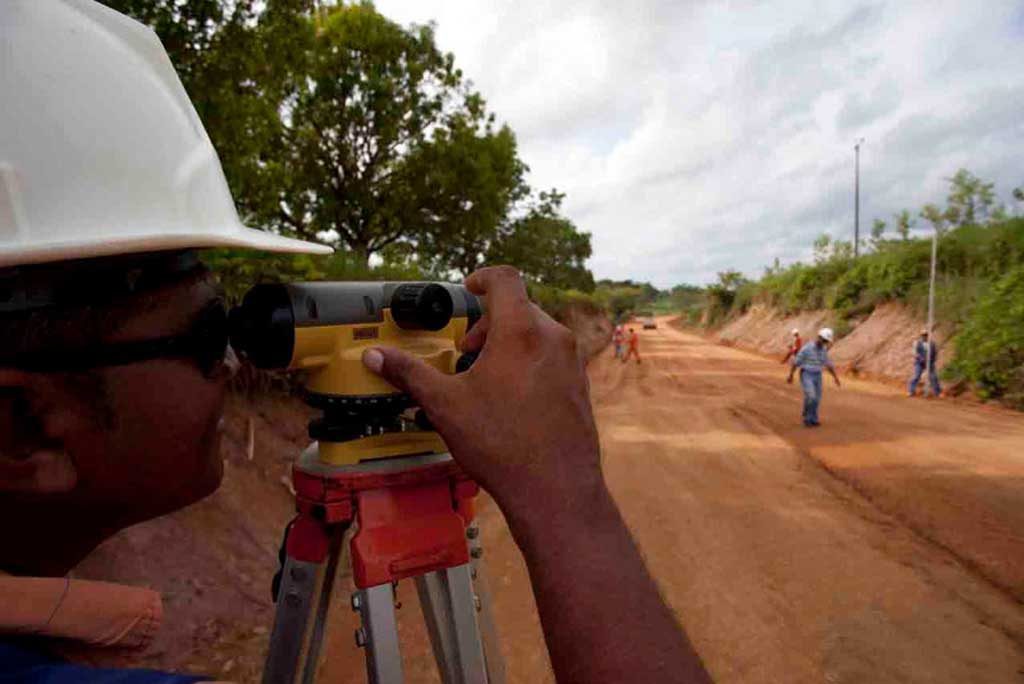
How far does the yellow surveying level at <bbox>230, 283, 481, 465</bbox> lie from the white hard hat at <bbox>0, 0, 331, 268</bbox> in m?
0.21

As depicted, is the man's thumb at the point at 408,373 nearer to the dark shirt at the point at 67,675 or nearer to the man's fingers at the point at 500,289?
the man's fingers at the point at 500,289

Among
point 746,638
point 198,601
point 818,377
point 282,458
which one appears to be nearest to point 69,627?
point 198,601

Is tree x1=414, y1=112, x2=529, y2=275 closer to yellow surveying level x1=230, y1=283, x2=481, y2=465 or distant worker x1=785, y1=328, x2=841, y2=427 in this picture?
distant worker x1=785, y1=328, x2=841, y2=427

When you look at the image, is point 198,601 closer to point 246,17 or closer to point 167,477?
point 167,477

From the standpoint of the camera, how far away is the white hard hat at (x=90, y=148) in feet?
2.69

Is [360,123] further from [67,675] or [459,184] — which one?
[67,675]

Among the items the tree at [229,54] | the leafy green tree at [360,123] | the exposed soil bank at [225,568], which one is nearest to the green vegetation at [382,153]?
the leafy green tree at [360,123]

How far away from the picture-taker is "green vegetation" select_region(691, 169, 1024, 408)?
39.5 feet

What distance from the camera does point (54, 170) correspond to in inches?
33.5

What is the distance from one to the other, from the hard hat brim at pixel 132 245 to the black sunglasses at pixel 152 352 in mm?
135

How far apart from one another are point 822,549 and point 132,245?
504cm

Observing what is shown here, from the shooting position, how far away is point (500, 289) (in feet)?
3.38

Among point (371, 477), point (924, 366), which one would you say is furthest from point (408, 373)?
point (924, 366)

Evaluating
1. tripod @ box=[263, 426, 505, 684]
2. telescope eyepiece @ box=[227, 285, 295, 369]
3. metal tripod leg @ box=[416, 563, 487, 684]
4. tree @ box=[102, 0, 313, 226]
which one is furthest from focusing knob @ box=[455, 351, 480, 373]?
tree @ box=[102, 0, 313, 226]
